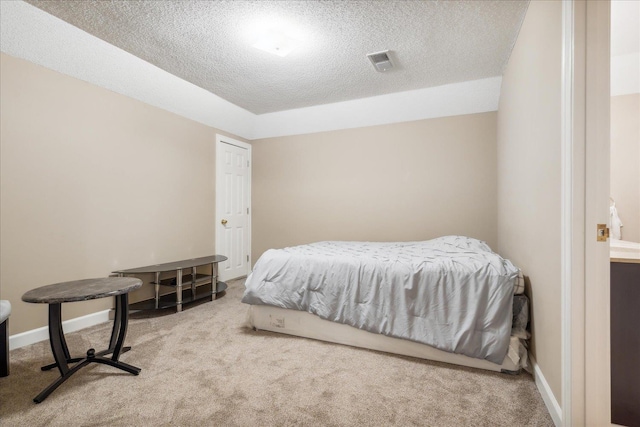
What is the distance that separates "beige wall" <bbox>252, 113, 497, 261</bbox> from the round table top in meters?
3.04

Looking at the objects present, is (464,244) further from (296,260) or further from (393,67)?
(393,67)

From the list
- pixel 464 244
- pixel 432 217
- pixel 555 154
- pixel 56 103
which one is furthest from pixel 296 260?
pixel 56 103

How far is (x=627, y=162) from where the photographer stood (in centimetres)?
272

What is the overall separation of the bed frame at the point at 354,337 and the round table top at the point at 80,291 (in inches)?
43.6

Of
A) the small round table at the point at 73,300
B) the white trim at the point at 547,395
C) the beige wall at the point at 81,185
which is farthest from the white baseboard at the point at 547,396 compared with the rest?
the beige wall at the point at 81,185

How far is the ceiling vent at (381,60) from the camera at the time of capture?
9.81 ft

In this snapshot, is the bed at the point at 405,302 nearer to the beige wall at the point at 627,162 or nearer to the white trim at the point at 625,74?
the beige wall at the point at 627,162

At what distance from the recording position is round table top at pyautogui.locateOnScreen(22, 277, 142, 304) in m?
1.71

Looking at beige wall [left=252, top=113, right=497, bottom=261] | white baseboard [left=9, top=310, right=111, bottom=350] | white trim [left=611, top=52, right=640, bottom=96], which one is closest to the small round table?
white baseboard [left=9, top=310, right=111, bottom=350]

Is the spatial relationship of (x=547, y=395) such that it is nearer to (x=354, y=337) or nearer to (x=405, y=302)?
(x=405, y=302)

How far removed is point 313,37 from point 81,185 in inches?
101

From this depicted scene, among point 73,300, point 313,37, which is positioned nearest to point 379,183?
point 313,37

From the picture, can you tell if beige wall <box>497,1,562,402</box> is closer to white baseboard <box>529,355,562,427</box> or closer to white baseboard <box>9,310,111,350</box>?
white baseboard <box>529,355,562,427</box>

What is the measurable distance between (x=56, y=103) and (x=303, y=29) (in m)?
2.29
